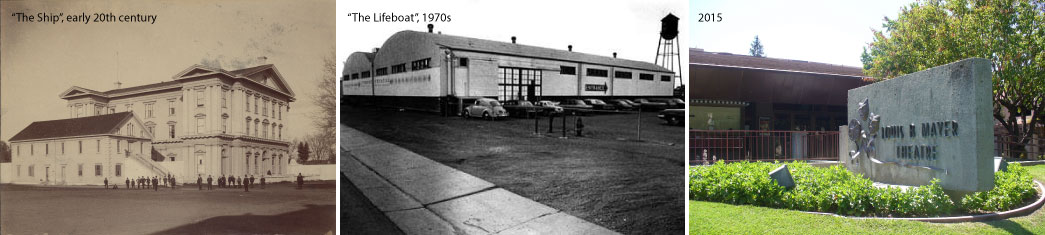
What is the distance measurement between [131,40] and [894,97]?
7.81m

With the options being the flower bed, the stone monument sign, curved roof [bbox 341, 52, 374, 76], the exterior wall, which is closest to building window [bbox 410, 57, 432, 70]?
curved roof [bbox 341, 52, 374, 76]

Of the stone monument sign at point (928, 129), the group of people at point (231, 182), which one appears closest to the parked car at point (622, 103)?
the stone monument sign at point (928, 129)

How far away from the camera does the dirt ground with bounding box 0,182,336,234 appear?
5.09m

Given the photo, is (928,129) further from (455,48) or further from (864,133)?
(455,48)

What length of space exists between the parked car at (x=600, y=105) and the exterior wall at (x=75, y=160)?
15.2ft

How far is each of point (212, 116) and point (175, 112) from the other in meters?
0.42

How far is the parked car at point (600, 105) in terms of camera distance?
459cm

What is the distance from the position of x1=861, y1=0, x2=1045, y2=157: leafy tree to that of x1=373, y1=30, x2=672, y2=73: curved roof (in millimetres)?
7016

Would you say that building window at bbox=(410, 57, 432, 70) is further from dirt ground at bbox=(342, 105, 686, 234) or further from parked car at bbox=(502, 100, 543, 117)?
parked car at bbox=(502, 100, 543, 117)

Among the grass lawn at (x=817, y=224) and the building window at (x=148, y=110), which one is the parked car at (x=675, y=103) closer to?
the grass lawn at (x=817, y=224)

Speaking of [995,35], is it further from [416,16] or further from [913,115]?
[416,16]

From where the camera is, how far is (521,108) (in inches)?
177

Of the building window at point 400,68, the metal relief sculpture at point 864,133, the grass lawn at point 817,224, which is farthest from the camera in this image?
the metal relief sculpture at point 864,133

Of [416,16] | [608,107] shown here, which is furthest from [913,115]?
[416,16]
